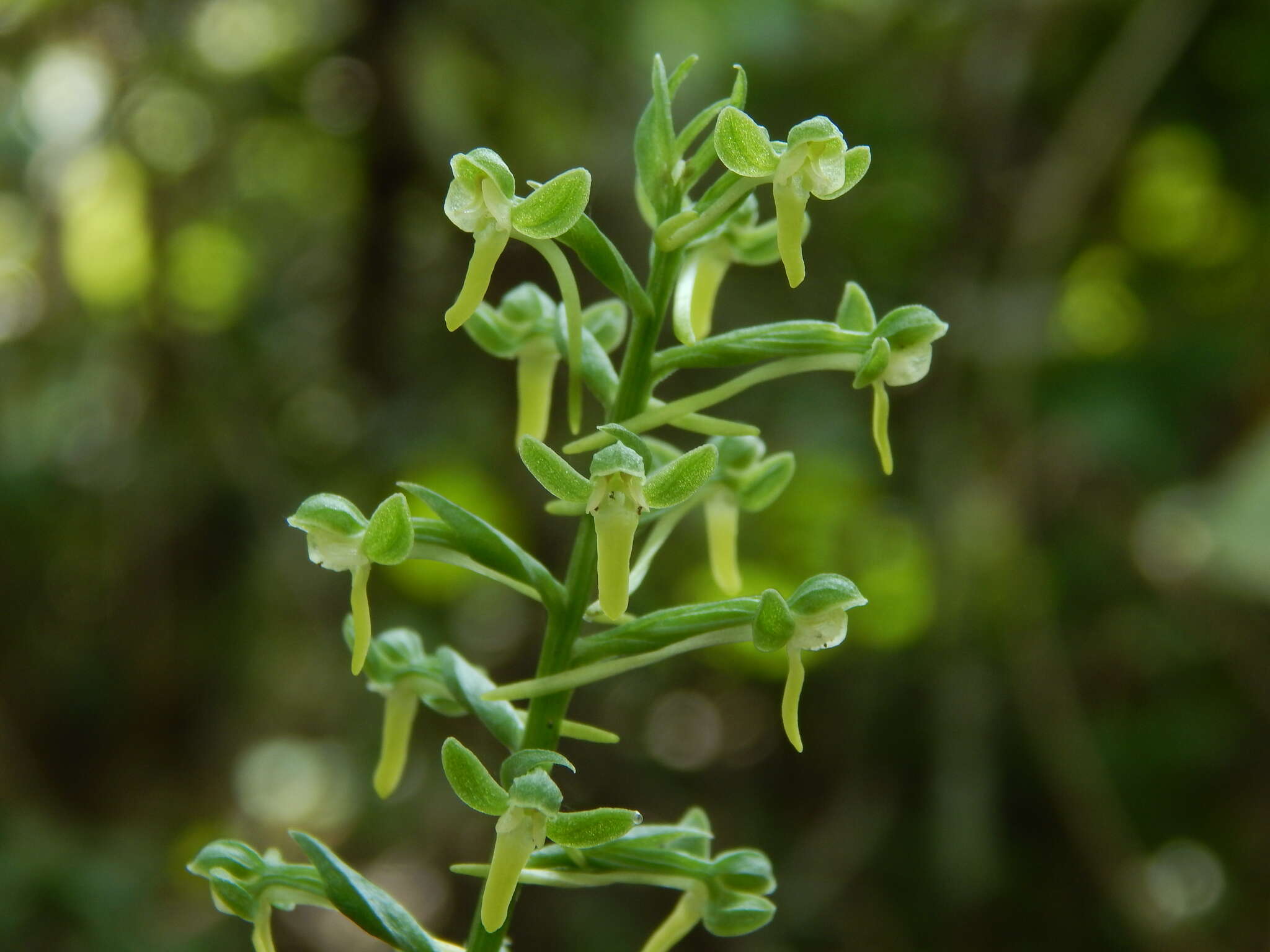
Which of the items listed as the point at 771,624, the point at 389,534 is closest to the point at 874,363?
the point at 771,624

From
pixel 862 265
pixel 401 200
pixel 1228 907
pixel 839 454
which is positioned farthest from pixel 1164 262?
pixel 401 200

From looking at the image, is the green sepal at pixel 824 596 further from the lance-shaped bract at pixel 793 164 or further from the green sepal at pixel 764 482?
the lance-shaped bract at pixel 793 164

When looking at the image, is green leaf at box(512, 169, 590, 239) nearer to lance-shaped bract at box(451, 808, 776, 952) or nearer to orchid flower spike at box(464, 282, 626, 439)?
orchid flower spike at box(464, 282, 626, 439)

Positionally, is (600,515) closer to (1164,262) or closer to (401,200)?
(401,200)

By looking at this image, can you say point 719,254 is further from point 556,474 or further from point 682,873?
point 682,873

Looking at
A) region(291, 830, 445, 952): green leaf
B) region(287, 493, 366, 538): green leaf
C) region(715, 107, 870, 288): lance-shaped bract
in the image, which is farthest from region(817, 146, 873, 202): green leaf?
region(291, 830, 445, 952): green leaf

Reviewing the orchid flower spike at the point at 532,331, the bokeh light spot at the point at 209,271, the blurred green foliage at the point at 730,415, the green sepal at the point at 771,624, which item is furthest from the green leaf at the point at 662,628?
the bokeh light spot at the point at 209,271
